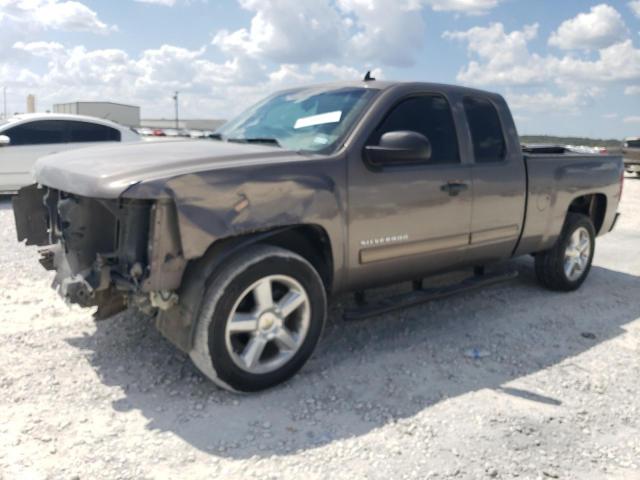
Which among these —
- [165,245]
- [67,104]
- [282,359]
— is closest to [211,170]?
[165,245]

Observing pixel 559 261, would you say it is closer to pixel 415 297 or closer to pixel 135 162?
pixel 415 297

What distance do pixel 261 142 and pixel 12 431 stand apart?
233 cm

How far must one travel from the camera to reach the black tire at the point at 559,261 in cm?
577

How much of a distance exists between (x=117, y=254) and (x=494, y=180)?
2925 mm

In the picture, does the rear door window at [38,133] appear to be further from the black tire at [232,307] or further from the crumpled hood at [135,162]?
the black tire at [232,307]

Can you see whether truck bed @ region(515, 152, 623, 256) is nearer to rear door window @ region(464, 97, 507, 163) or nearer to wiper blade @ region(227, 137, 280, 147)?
rear door window @ region(464, 97, 507, 163)

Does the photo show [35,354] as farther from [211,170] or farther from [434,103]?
[434,103]

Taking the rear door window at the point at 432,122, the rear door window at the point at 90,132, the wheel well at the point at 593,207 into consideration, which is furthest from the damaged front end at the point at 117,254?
the rear door window at the point at 90,132

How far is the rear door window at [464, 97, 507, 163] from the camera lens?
481cm

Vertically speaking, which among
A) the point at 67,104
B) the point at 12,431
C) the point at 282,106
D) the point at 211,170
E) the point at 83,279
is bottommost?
the point at 12,431

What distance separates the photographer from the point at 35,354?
13.2ft

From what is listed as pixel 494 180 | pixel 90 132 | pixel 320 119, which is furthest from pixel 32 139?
pixel 494 180

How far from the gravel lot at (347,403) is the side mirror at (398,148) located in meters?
1.36

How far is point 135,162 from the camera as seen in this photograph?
11.1 ft
